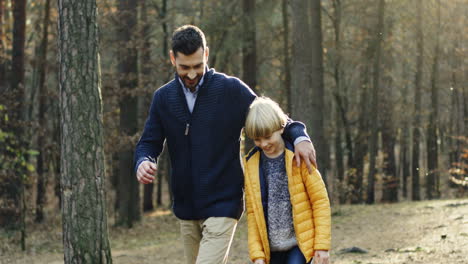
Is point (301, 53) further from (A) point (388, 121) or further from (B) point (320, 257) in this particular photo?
(A) point (388, 121)

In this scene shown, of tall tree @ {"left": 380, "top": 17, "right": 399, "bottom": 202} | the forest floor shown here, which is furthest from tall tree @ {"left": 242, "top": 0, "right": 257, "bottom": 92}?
tall tree @ {"left": 380, "top": 17, "right": 399, "bottom": 202}

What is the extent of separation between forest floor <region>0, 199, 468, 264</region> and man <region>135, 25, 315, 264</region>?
5867 millimetres

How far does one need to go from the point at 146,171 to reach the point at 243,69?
16566 millimetres

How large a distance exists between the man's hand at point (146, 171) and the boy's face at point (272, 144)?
0.72 metres

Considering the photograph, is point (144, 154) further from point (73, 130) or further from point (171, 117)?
point (73, 130)

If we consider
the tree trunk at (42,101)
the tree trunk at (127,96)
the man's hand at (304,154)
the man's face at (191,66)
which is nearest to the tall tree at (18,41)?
the tree trunk at (42,101)

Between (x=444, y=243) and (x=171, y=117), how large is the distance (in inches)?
316

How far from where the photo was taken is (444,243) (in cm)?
1122

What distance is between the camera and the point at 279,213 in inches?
170

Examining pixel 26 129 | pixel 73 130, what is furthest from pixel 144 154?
pixel 26 129

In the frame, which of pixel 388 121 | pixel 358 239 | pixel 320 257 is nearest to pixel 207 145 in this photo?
pixel 320 257

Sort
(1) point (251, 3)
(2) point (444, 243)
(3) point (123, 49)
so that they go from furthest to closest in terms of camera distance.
Result: 1. (1) point (251, 3)
2. (3) point (123, 49)
3. (2) point (444, 243)

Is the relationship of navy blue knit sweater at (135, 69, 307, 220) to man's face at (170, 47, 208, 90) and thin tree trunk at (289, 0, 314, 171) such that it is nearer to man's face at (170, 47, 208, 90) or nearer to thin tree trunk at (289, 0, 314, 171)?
man's face at (170, 47, 208, 90)

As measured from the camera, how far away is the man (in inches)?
174
